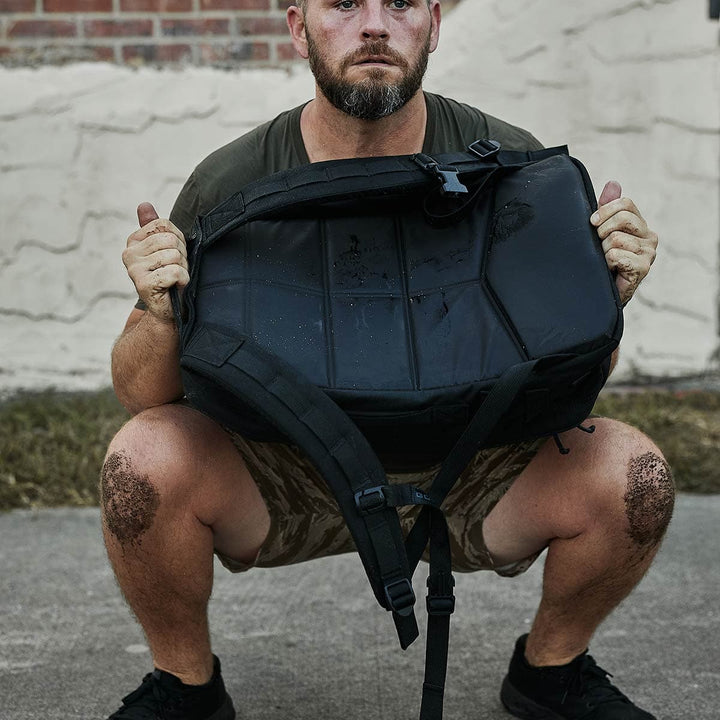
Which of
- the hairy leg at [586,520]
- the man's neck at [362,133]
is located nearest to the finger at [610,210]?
the hairy leg at [586,520]

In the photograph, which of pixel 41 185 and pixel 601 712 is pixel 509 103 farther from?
pixel 601 712

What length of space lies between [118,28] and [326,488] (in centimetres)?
251

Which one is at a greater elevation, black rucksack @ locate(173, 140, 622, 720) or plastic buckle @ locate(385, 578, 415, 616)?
black rucksack @ locate(173, 140, 622, 720)

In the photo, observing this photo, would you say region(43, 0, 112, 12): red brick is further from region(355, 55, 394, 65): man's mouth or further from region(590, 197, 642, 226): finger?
region(590, 197, 642, 226): finger

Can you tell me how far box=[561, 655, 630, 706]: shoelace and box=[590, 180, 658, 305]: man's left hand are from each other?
0.71m

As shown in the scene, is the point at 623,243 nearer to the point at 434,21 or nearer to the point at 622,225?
the point at 622,225

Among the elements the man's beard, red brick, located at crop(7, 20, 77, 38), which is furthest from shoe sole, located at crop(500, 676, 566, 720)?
red brick, located at crop(7, 20, 77, 38)

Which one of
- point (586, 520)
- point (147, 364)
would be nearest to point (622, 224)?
point (586, 520)

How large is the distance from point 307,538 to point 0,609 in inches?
39.0

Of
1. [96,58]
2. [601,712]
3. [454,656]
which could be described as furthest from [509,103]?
[601,712]

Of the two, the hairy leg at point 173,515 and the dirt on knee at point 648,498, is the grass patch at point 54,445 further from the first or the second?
the dirt on knee at point 648,498

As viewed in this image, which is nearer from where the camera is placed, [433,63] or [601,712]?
[601,712]

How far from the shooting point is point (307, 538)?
7.02 ft

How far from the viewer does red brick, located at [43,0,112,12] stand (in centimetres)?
402
